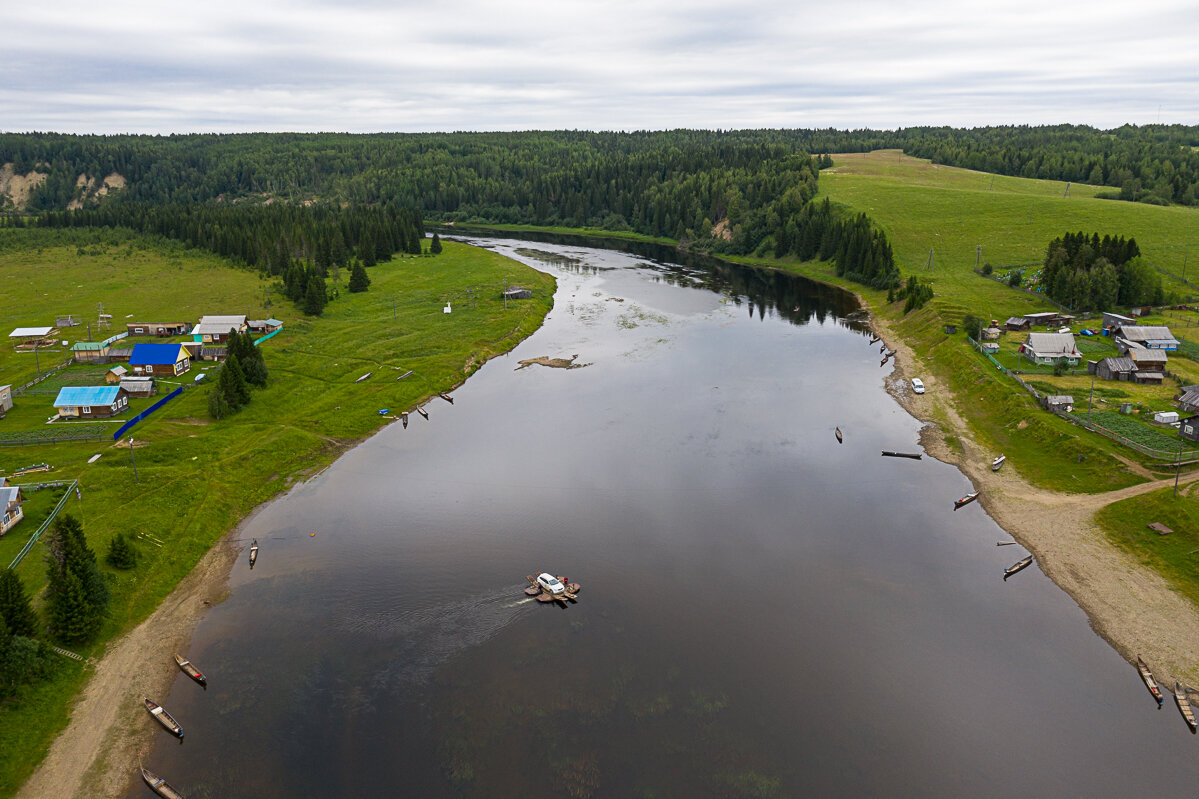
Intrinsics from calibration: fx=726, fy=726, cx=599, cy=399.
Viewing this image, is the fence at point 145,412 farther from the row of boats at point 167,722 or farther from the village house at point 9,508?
the row of boats at point 167,722

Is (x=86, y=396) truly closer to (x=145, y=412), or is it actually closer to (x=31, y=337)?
(x=145, y=412)

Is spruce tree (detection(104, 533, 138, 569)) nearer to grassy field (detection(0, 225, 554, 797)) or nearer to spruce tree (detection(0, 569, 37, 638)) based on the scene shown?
grassy field (detection(0, 225, 554, 797))

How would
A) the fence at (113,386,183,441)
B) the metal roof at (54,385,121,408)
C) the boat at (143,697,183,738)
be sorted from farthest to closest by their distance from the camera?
the metal roof at (54,385,121,408) < the fence at (113,386,183,441) < the boat at (143,697,183,738)

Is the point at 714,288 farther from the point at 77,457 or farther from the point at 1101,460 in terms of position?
the point at 77,457

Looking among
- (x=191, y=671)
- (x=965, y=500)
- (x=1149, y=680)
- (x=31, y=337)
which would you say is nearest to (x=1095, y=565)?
(x=965, y=500)

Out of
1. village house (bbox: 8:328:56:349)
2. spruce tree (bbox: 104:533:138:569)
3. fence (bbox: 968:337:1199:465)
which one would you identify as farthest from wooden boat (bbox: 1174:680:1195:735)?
village house (bbox: 8:328:56:349)

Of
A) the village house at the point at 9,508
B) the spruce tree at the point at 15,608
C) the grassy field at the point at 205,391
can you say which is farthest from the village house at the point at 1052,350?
the village house at the point at 9,508

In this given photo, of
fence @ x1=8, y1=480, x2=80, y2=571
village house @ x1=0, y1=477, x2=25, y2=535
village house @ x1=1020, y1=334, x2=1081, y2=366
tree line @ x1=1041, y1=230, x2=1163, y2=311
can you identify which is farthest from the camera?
tree line @ x1=1041, y1=230, x2=1163, y2=311
